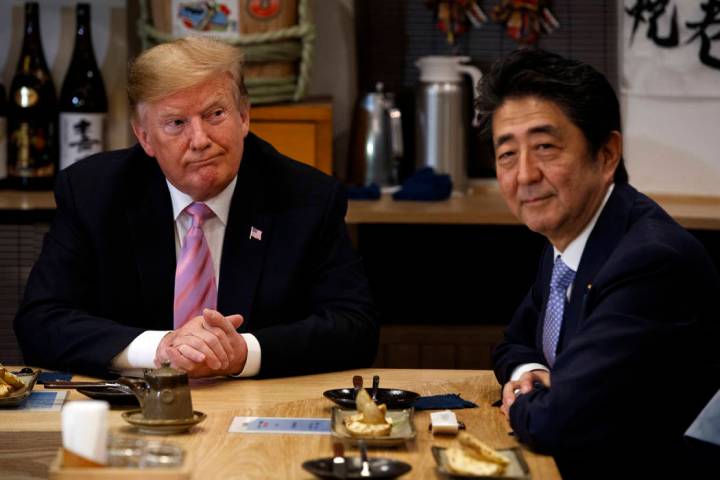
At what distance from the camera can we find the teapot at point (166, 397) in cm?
197

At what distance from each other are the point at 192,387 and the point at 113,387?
0.16 m

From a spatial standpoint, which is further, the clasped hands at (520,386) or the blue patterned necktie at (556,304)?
the blue patterned necktie at (556,304)

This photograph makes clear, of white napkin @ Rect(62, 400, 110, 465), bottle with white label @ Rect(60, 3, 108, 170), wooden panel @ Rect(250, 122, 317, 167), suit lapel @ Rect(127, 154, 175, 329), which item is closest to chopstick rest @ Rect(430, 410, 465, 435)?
white napkin @ Rect(62, 400, 110, 465)

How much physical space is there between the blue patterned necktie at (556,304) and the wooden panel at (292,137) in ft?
5.34

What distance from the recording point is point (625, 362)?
6.31 feet

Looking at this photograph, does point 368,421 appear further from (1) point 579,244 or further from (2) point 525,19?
(2) point 525,19

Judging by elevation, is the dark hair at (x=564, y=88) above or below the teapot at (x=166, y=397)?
above

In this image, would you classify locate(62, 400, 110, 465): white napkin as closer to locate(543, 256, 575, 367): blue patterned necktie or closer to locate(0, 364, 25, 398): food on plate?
locate(0, 364, 25, 398): food on plate

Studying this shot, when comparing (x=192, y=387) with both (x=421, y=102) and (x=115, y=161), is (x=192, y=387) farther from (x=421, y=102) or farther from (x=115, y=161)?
(x=421, y=102)

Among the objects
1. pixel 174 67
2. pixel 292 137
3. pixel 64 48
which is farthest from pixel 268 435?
pixel 64 48

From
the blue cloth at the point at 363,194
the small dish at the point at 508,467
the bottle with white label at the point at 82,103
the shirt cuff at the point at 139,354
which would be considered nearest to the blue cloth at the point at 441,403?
the small dish at the point at 508,467

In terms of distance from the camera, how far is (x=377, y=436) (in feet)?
6.24

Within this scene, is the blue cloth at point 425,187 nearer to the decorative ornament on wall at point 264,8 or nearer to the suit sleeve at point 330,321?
the decorative ornament on wall at point 264,8

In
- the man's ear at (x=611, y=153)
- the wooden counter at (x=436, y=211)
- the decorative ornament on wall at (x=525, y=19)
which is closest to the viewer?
the man's ear at (x=611, y=153)
